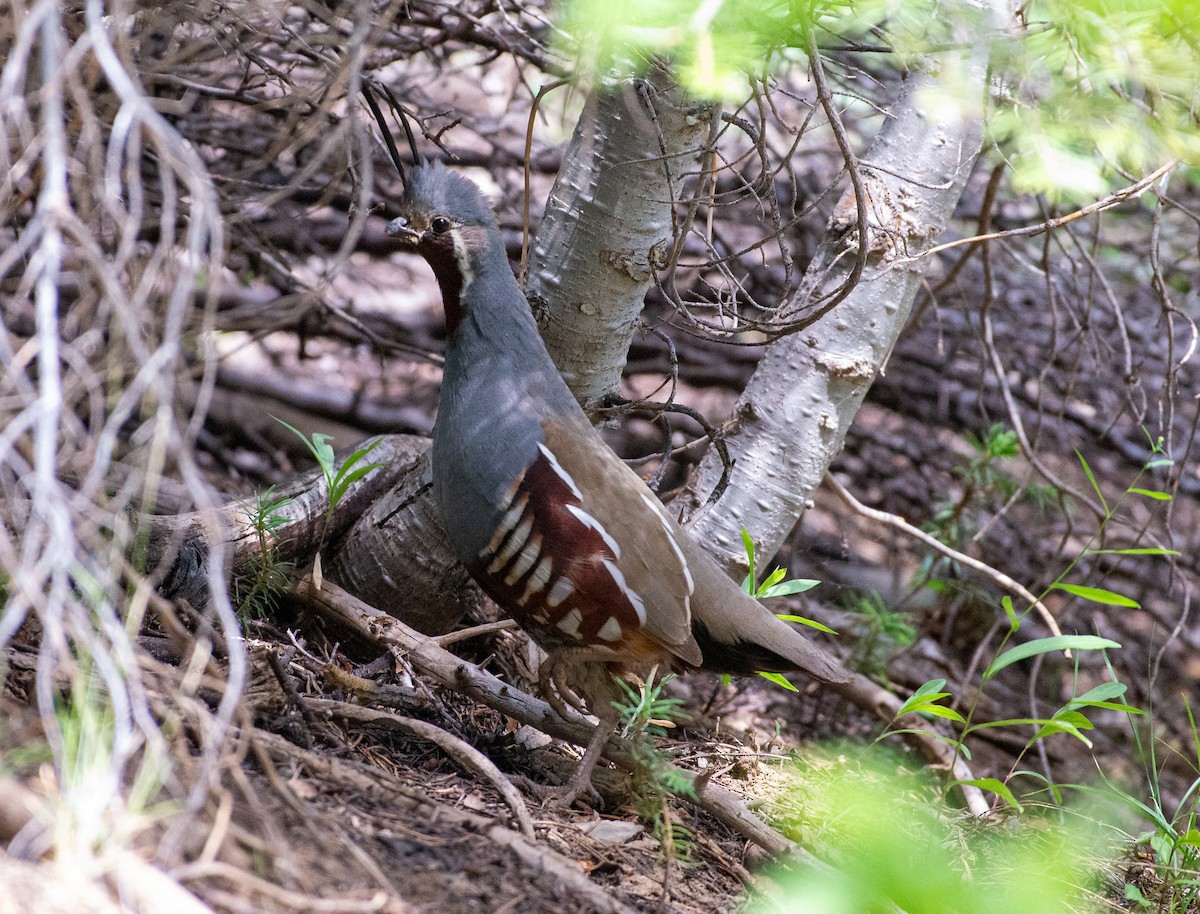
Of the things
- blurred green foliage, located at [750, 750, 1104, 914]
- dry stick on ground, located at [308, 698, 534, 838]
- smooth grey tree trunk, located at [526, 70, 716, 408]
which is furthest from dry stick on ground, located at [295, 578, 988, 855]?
smooth grey tree trunk, located at [526, 70, 716, 408]

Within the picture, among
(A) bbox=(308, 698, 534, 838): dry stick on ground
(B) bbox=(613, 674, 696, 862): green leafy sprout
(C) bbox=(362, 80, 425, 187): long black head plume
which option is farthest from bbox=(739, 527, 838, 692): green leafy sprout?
(C) bbox=(362, 80, 425, 187): long black head plume

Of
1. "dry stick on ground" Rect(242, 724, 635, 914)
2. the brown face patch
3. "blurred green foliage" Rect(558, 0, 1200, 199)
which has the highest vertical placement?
"blurred green foliage" Rect(558, 0, 1200, 199)

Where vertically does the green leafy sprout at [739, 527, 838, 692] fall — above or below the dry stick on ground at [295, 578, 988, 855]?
above

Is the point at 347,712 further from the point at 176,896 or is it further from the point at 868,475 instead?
the point at 868,475

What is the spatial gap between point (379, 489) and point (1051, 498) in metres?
3.87

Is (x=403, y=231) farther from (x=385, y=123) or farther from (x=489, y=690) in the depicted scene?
(x=489, y=690)

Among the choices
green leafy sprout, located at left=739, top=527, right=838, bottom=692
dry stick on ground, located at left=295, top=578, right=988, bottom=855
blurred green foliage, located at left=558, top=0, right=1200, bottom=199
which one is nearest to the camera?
blurred green foliage, located at left=558, top=0, right=1200, bottom=199

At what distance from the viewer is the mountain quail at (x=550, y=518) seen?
10.7 ft

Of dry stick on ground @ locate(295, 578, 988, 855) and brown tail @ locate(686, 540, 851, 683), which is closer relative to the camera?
dry stick on ground @ locate(295, 578, 988, 855)

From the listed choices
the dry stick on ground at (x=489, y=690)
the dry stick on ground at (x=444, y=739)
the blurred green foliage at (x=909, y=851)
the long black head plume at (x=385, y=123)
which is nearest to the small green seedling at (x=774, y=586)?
the blurred green foliage at (x=909, y=851)

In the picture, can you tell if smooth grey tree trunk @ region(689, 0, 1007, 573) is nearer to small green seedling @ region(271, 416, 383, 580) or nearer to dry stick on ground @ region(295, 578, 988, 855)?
dry stick on ground @ region(295, 578, 988, 855)

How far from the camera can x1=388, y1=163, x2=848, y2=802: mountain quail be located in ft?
10.7

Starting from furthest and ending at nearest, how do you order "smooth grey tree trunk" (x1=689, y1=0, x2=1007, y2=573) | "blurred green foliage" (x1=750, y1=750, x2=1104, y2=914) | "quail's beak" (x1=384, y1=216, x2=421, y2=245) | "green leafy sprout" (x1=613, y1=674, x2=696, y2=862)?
"smooth grey tree trunk" (x1=689, y1=0, x2=1007, y2=573) → "quail's beak" (x1=384, y1=216, x2=421, y2=245) → "green leafy sprout" (x1=613, y1=674, x2=696, y2=862) → "blurred green foliage" (x1=750, y1=750, x2=1104, y2=914)

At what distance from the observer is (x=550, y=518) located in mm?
3254
